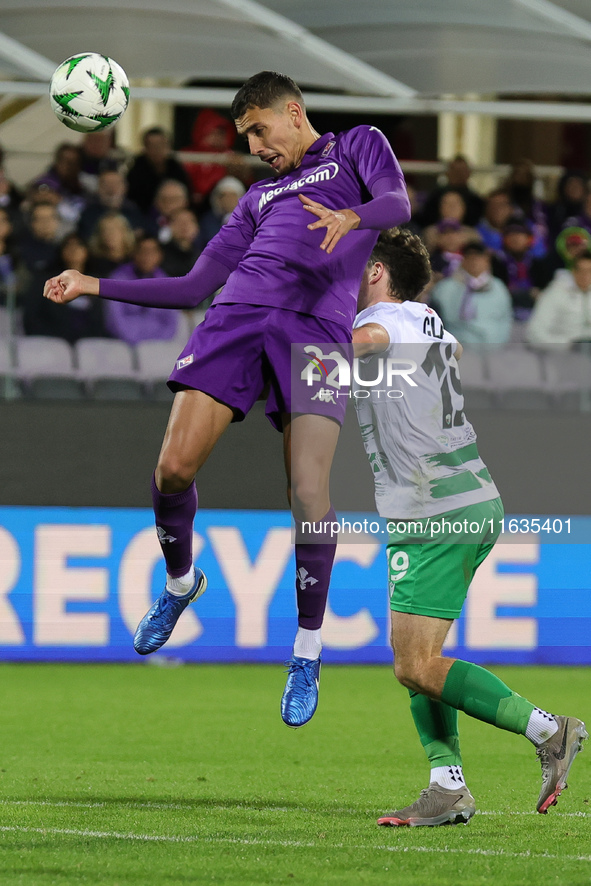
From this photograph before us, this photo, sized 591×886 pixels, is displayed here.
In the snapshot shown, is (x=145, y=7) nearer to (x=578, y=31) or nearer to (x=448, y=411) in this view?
A: (x=578, y=31)

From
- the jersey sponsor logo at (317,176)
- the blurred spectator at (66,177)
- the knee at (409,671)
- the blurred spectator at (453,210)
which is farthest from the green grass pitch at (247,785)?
the blurred spectator at (66,177)

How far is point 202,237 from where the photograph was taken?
36.4 ft

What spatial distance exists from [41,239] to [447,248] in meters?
3.28

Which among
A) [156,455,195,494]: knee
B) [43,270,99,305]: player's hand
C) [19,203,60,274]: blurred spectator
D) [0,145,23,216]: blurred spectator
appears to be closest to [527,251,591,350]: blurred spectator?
[19,203,60,274]: blurred spectator

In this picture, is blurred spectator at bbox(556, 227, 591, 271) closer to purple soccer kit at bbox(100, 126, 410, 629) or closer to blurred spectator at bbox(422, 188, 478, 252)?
blurred spectator at bbox(422, 188, 478, 252)

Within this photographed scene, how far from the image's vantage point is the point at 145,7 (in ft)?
36.7

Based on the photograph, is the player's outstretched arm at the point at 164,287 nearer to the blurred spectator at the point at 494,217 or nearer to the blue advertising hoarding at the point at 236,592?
the blue advertising hoarding at the point at 236,592

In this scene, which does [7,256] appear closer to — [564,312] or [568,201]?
[564,312]

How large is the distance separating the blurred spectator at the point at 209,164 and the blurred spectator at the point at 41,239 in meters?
1.68

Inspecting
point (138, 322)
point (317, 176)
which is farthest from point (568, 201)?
point (317, 176)

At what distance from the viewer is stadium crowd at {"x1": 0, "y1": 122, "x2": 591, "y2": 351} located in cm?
991

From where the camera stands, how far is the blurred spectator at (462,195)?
11945 mm

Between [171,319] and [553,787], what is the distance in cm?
574

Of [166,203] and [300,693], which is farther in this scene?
[166,203]
